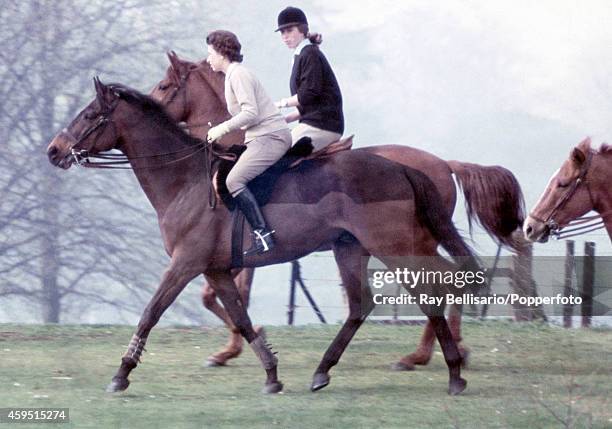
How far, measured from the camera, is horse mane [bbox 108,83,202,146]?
874 cm

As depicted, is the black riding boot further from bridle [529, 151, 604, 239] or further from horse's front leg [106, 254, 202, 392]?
bridle [529, 151, 604, 239]

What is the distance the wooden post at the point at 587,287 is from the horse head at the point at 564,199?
2.36 metres

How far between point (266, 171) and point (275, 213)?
28 centimetres

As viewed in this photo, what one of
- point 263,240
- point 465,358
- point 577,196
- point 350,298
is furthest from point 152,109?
point 577,196

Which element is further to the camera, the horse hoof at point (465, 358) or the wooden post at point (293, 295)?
the wooden post at point (293, 295)

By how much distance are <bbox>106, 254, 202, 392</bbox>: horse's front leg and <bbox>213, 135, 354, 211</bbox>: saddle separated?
0.50 metres

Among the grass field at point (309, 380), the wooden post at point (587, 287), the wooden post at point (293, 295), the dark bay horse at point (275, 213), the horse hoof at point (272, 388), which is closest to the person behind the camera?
the grass field at point (309, 380)

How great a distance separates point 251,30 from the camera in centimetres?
1370

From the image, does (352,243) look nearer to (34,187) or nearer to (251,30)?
(251,30)

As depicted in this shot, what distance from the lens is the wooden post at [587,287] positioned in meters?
11.3

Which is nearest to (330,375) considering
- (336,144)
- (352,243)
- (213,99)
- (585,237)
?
(352,243)

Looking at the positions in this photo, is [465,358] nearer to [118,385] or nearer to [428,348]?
[428,348]

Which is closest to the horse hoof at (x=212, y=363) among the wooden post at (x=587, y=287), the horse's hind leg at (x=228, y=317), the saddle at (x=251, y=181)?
the horse's hind leg at (x=228, y=317)

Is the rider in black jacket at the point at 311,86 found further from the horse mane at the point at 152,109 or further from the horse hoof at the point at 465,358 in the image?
the horse hoof at the point at 465,358
